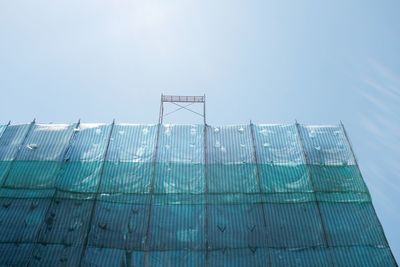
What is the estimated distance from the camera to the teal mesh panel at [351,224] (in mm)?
21594

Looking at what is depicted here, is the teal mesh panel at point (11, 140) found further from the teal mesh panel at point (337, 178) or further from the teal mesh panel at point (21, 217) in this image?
the teal mesh panel at point (337, 178)

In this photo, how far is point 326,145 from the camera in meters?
26.0

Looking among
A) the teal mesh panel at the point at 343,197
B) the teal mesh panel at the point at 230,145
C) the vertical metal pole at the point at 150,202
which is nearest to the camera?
the vertical metal pole at the point at 150,202

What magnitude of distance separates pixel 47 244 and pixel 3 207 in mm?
4067

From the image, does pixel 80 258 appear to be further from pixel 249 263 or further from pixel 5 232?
pixel 249 263

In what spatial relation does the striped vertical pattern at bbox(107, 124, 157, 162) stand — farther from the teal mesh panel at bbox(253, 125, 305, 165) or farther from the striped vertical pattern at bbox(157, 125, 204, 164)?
the teal mesh panel at bbox(253, 125, 305, 165)

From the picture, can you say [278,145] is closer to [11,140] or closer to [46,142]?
[46,142]

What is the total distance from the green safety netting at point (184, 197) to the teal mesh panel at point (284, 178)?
0.07 meters

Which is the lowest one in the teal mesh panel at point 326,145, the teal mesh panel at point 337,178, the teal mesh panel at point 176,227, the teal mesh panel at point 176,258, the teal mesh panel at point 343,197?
the teal mesh panel at point 176,258

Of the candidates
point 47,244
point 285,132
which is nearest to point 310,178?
point 285,132

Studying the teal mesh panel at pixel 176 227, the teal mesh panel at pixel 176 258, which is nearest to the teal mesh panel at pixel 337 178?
the teal mesh panel at pixel 176 227

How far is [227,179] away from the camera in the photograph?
2434cm

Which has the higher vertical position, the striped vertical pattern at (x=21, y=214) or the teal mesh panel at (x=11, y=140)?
the teal mesh panel at (x=11, y=140)

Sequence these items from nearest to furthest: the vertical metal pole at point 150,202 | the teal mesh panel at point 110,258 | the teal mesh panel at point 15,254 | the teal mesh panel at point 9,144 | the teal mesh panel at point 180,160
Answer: the teal mesh panel at point 15,254 → the teal mesh panel at point 110,258 → the vertical metal pole at point 150,202 → the teal mesh panel at point 180,160 → the teal mesh panel at point 9,144
